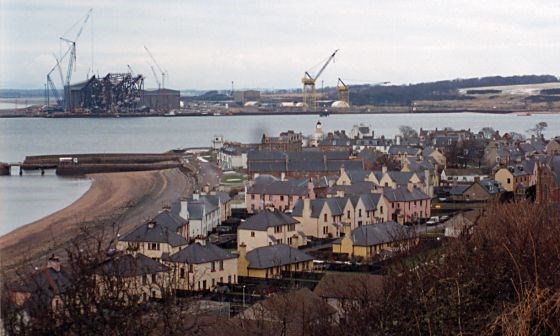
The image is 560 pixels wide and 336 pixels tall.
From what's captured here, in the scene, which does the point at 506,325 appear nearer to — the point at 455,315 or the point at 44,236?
the point at 455,315

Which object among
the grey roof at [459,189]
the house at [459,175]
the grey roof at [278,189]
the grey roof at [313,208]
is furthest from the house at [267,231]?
the house at [459,175]

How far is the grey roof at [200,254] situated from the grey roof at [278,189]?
4.63 m

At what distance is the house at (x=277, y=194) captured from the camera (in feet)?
41.2

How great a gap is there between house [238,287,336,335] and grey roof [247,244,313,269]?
208 cm

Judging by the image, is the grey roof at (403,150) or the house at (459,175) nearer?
the house at (459,175)

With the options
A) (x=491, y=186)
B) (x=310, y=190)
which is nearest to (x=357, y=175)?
(x=310, y=190)

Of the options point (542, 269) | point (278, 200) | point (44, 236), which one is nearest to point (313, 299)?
point (542, 269)

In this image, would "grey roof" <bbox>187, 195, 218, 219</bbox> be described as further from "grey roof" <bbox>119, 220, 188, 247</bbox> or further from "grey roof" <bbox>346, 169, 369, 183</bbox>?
"grey roof" <bbox>346, 169, 369, 183</bbox>

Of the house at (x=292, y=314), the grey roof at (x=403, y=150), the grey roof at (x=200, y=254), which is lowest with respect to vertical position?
the grey roof at (x=403, y=150)

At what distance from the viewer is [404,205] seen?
39.6ft

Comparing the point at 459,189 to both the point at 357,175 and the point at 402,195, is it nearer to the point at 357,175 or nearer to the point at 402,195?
the point at 357,175

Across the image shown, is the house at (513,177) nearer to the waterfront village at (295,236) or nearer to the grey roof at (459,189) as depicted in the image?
the waterfront village at (295,236)

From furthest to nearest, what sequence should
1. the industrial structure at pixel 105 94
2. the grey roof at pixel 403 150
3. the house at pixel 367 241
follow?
the industrial structure at pixel 105 94 < the grey roof at pixel 403 150 < the house at pixel 367 241

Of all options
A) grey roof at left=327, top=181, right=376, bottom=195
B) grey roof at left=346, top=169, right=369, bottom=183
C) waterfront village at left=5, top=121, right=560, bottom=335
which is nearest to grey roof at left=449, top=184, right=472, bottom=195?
waterfront village at left=5, top=121, right=560, bottom=335
